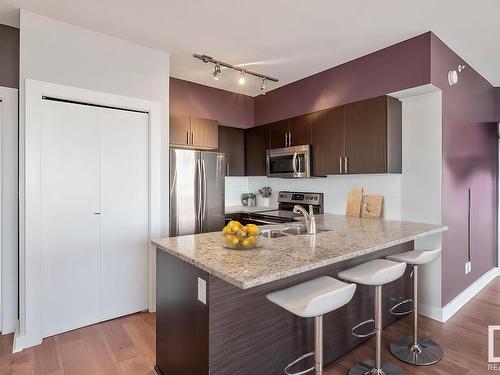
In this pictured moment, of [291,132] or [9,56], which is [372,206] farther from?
[9,56]

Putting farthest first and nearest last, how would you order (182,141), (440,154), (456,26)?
(182,141) → (440,154) → (456,26)

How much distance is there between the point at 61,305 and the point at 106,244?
603mm

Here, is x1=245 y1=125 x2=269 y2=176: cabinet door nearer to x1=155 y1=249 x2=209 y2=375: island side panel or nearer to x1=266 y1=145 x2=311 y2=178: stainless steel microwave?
x1=266 y1=145 x2=311 y2=178: stainless steel microwave

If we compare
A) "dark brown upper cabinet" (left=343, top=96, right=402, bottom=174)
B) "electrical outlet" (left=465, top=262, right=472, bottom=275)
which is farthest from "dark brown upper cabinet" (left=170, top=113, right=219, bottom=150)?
"electrical outlet" (left=465, top=262, right=472, bottom=275)

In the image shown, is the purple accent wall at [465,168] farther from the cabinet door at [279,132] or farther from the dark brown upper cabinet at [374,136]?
the cabinet door at [279,132]

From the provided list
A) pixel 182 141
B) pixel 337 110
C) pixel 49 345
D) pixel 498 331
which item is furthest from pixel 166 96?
pixel 498 331

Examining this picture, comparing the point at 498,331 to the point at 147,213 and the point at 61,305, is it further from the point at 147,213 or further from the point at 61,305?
the point at 61,305

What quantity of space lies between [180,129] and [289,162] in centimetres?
144

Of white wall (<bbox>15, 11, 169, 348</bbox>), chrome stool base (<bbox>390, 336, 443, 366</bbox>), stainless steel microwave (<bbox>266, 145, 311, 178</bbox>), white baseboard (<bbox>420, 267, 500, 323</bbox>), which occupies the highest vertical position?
white wall (<bbox>15, 11, 169, 348</bbox>)

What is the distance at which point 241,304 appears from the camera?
5.44ft

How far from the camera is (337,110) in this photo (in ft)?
10.8

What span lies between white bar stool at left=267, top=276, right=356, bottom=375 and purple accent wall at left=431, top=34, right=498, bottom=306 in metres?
1.85

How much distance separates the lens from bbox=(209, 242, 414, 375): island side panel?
1570 millimetres

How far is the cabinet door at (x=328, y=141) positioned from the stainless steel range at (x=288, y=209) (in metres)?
0.52
